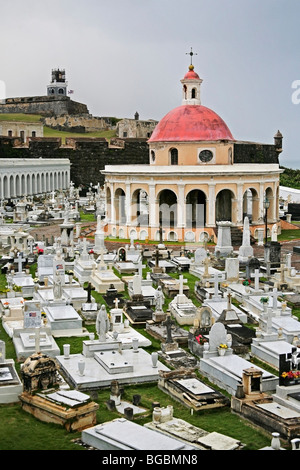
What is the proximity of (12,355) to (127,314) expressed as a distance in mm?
4074

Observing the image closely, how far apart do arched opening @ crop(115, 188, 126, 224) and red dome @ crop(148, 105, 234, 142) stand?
10.5 ft

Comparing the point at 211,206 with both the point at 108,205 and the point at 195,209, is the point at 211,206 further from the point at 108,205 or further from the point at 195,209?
the point at 108,205

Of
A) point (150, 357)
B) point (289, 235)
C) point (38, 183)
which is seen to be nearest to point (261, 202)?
point (289, 235)

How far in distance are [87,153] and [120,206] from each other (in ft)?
88.7

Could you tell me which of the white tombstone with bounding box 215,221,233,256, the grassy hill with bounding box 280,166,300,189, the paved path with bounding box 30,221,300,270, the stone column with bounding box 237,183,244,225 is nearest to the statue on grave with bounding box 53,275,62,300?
the paved path with bounding box 30,221,300,270

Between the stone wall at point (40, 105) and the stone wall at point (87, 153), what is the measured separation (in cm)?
3036

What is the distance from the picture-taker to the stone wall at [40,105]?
91.6 metres

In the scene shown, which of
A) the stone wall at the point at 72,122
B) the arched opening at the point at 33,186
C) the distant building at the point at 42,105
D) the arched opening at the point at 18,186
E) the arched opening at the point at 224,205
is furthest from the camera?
the distant building at the point at 42,105

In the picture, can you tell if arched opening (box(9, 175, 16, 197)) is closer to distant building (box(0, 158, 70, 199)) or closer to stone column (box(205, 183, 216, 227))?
distant building (box(0, 158, 70, 199))

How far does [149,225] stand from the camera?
33344mm

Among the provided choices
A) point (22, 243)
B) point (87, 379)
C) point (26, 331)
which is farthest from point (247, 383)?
point (22, 243)

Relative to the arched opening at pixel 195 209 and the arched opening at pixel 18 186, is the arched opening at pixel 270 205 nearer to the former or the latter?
the arched opening at pixel 195 209

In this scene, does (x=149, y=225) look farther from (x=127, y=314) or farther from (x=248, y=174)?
(x=127, y=314)

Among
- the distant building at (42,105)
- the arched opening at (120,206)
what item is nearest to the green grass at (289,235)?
the arched opening at (120,206)
